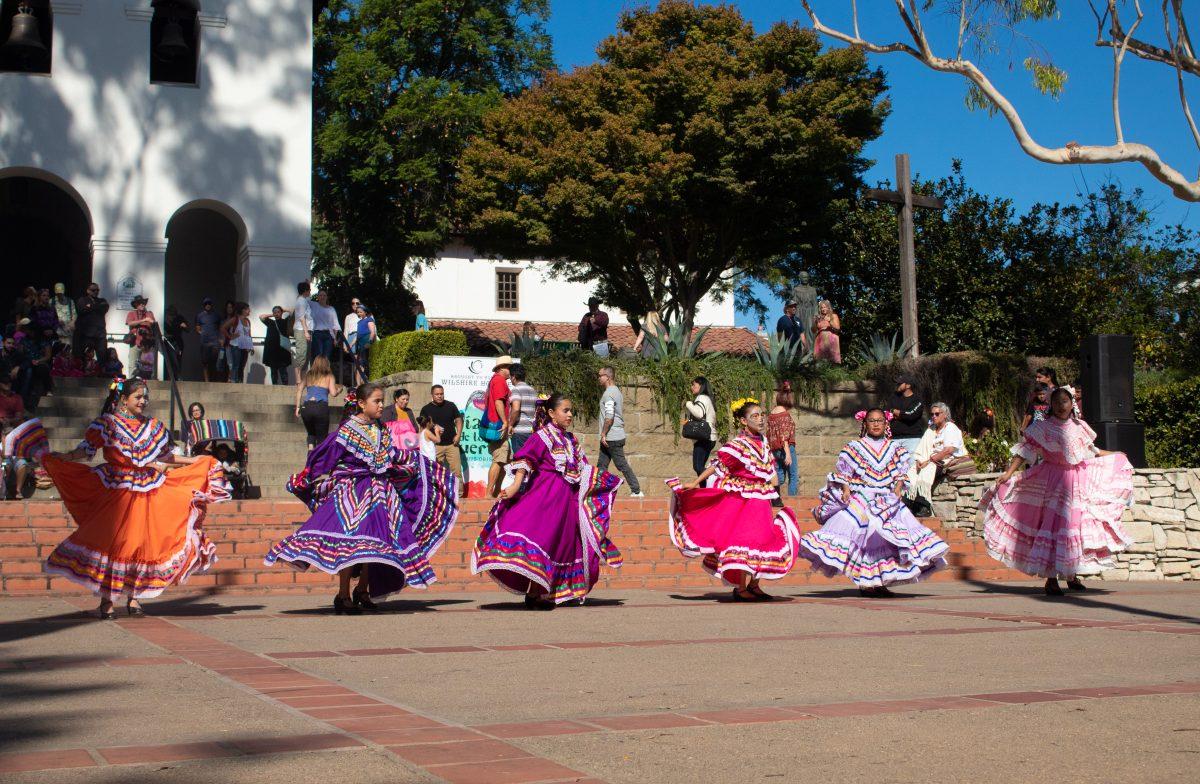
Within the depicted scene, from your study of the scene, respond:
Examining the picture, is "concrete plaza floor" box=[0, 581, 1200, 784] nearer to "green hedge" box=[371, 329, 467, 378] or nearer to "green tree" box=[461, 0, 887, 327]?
"green hedge" box=[371, 329, 467, 378]

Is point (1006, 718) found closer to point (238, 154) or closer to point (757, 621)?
point (757, 621)

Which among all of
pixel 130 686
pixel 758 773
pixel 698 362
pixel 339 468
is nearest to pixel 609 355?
pixel 698 362

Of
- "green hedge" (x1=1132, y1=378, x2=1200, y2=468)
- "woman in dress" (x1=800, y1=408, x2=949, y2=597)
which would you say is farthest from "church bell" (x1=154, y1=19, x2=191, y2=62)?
"green hedge" (x1=1132, y1=378, x2=1200, y2=468)

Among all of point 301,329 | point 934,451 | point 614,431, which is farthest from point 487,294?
point 934,451

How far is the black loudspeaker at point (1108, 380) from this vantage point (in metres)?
15.7

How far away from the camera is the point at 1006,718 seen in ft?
18.9

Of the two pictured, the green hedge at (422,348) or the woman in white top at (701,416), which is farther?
the green hedge at (422,348)

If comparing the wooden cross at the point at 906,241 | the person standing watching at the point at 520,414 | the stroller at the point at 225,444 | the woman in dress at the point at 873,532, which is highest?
the wooden cross at the point at 906,241

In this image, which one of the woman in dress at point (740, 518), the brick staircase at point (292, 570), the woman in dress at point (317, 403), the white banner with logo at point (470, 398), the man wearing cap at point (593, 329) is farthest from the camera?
the man wearing cap at point (593, 329)

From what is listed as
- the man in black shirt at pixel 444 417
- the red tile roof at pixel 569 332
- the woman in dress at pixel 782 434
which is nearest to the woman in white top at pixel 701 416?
the woman in dress at pixel 782 434

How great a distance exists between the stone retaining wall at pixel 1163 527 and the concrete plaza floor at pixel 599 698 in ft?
19.3

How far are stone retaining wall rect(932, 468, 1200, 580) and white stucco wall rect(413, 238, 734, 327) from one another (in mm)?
42132

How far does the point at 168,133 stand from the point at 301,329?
5.29 metres

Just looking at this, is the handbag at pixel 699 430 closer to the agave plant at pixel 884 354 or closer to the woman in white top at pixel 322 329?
the agave plant at pixel 884 354
